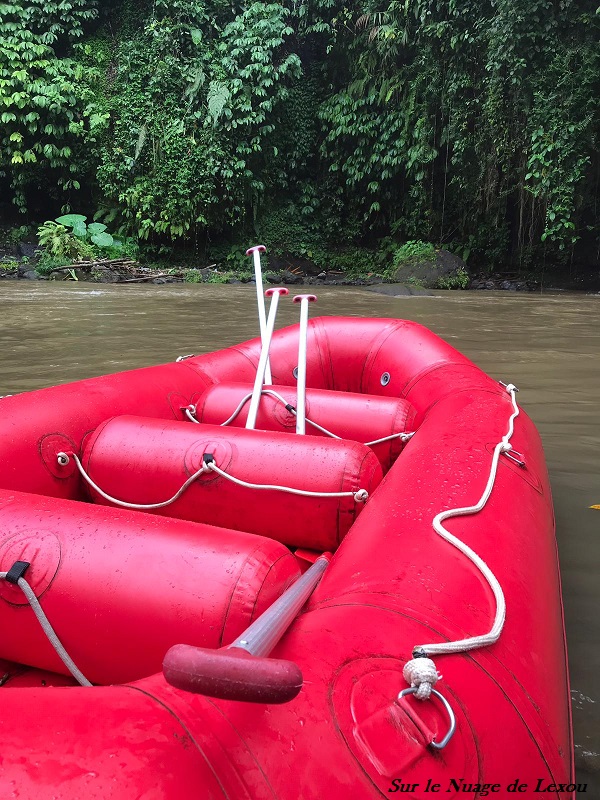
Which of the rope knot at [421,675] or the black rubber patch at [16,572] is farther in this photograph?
the black rubber patch at [16,572]

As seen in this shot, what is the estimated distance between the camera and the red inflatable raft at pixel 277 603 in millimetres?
737

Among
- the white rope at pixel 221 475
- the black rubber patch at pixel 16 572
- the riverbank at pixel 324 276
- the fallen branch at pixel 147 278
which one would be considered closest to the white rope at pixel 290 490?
the white rope at pixel 221 475

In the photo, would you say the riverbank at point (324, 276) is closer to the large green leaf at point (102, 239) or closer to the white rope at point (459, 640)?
the large green leaf at point (102, 239)

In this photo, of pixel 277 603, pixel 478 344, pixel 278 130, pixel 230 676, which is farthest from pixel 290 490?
pixel 278 130

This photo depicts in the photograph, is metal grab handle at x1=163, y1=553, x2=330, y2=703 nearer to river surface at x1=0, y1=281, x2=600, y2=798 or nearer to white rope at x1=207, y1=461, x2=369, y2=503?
river surface at x1=0, y1=281, x2=600, y2=798

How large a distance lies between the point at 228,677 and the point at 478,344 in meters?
5.26

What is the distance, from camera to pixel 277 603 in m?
1.07

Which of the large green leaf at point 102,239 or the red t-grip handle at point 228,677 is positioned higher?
the large green leaf at point 102,239

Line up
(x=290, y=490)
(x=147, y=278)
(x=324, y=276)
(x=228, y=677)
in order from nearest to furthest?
1. (x=228, y=677)
2. (x=290, y=490)
3. (x=147, y=278)
4. (x=324, y=276)

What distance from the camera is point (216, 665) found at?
695 mm

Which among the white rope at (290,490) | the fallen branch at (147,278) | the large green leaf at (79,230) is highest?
the large green leaf at (79,230)

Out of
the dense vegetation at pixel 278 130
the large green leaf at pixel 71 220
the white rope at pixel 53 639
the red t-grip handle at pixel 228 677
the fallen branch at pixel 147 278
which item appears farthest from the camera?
the large green leaf at pixel 71 220

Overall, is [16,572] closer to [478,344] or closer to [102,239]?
[478,344]

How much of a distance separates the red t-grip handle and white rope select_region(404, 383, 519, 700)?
0.24 m
